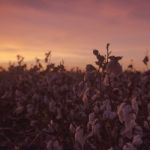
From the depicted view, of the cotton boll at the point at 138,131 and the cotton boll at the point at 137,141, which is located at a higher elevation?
the cotton boll at the point at 138,131

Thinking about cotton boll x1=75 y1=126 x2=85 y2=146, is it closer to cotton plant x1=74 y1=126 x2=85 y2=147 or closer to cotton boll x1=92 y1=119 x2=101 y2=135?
cotton plant x1=74 y1=126 x2=85 y2=147

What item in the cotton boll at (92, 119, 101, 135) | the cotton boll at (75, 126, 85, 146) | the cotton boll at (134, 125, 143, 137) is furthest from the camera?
the cotton boll at (92, 119, 101, 135)

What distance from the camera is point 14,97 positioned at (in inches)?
451

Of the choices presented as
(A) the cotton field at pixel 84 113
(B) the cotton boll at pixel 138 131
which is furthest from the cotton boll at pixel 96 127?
(B) the cotton boll at pixel 138 131

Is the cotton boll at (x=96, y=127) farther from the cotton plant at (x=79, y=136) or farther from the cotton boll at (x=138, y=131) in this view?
the cotton boll at (x=138, y=131)

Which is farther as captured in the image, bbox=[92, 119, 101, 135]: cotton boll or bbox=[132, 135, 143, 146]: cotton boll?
bbox=[92, 119, 101, 135]: cotton boll

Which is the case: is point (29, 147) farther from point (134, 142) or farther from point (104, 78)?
point (134, 142)

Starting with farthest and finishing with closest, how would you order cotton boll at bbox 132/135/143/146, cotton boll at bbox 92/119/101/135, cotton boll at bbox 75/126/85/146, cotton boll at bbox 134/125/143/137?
cotton boll at bbox 92/119/101/135, cotton boll at bbox 75/126/85/146, cotton boll at bbox 134/125/143/137, cotton boll at bbox 132/135/143/146

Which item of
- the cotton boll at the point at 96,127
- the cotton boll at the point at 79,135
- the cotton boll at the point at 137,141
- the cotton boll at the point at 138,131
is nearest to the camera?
the cotton boll at the point at 137,141

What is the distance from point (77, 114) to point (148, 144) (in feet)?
6.53

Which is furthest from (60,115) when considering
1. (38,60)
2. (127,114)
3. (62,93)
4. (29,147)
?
(38,60)

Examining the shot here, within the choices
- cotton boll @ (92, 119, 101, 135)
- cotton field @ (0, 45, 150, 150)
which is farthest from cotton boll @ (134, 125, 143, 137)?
cotton boll @ (92, 119, 101, 135)

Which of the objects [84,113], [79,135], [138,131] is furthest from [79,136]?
[84,113]

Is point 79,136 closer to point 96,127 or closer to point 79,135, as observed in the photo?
point 79,135
